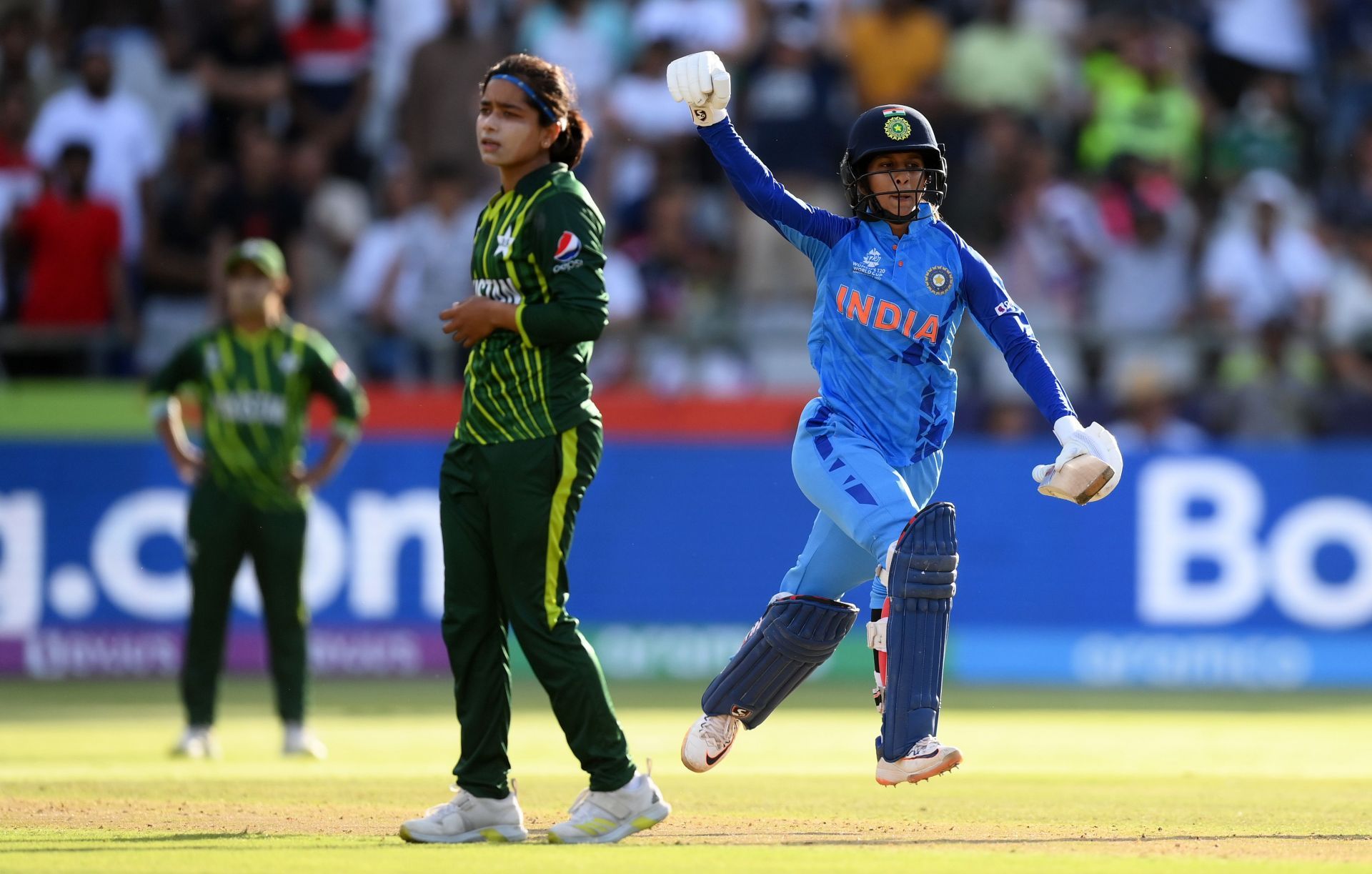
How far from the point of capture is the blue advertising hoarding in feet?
46.9

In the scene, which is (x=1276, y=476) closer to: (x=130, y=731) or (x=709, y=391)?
(x=709, y=391)

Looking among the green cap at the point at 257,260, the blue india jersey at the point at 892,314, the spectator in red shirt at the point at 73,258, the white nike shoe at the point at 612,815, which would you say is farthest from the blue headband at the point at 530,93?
the spectator in red shirt at the point at 73,258

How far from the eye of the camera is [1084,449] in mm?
6617

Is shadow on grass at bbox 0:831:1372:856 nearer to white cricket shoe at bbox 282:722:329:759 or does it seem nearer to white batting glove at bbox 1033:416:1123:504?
white batting glove at bbox 1033:416:1123:504

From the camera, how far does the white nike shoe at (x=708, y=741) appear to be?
7227 millimetres

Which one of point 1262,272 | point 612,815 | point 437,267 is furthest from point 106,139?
point 612,815

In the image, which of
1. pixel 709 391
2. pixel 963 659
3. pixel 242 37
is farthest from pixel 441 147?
pixel 963 659

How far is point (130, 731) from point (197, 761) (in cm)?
164

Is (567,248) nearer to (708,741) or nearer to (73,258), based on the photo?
(708,741)

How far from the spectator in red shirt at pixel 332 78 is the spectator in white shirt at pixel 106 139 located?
4.50 ft

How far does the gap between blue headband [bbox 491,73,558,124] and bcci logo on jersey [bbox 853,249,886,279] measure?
1165 mm

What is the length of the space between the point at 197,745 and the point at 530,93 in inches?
178

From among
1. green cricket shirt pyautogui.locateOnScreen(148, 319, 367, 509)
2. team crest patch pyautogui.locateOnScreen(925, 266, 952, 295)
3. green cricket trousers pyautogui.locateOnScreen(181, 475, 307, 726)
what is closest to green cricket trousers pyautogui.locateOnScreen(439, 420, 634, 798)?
team crest patch pyautogui.locateOnScreen(925, 266, 952, 295)

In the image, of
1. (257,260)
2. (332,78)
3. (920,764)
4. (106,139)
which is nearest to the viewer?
(920,764)
